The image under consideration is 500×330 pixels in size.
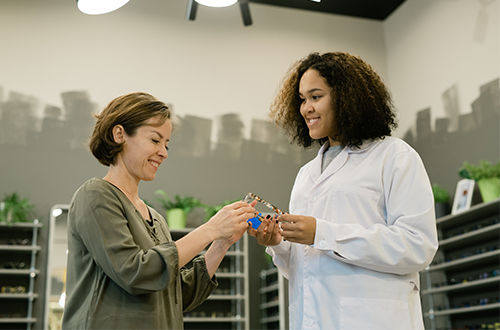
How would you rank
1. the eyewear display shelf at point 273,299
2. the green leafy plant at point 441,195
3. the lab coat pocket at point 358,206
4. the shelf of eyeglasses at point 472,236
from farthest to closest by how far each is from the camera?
1. the green leafy plant at point 441,195
2. the eyewear display shelf at point 273,299
3. the shelf of eyeglasses at point 472,236
4. the lab coat pocket at point 358,206

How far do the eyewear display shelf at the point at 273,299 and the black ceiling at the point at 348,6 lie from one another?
3.69 meters

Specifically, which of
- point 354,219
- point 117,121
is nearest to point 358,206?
point 354,219

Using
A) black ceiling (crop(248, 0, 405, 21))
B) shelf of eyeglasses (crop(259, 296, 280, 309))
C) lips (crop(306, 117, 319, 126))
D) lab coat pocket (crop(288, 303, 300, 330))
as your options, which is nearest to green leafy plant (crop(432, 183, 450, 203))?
shelf of eyeglasses (crop(259, 296, 280, 309))

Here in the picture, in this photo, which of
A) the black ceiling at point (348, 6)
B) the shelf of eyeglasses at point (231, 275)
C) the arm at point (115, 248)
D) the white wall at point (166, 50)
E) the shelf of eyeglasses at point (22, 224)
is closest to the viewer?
the arm at point (115, 248)

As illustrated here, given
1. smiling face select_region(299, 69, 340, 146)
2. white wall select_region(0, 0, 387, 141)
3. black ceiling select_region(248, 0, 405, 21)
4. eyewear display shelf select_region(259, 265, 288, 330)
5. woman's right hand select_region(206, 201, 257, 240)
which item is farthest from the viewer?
black ceiling select_region(248, 0, 405, 21)

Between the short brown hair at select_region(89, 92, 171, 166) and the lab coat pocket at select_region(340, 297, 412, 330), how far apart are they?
92 centimetres

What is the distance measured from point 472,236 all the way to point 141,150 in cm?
407

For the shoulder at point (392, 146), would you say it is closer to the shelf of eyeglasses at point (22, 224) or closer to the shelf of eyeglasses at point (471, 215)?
the shelf of eyeglasses at point (471, 215)

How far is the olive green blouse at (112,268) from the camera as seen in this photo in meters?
1.41

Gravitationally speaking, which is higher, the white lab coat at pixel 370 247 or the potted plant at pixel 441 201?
the potted plant at pixel 441 201

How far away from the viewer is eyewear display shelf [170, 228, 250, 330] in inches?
207

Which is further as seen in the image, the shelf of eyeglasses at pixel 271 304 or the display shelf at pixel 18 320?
the shelf of eyeglasses at pixel 271 304

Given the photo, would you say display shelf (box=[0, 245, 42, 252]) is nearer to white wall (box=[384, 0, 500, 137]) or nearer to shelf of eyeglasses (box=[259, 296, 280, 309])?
shelf of eyeglasses (box=[259, 296, 280, 309])

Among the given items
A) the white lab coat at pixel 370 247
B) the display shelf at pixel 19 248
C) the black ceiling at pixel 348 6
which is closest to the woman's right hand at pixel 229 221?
the white lab coat at pixel 370 247
